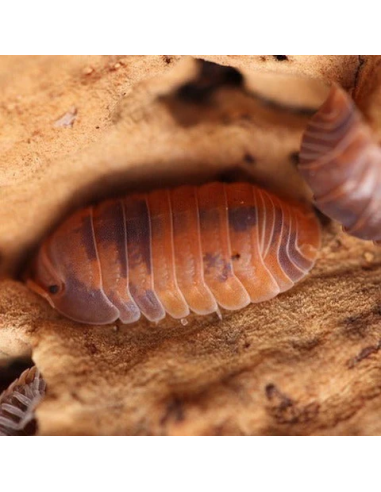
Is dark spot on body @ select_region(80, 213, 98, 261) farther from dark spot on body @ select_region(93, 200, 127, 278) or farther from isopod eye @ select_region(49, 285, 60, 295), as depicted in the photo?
isopod eye @ select_region(49, 285, 60, 295)

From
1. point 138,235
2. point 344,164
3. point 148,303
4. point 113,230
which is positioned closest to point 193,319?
point 148,303

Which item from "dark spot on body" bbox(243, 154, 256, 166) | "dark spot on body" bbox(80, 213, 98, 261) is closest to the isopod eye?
"dark spot on body" bbox(80, 213, 98, 261)

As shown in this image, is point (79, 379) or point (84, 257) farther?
point (84, 257)

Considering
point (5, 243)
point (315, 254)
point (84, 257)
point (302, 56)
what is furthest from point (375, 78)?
point (5, 243)

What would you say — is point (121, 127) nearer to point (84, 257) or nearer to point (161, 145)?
point (161, 145)

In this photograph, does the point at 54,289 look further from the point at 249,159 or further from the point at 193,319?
the point at 249,159
